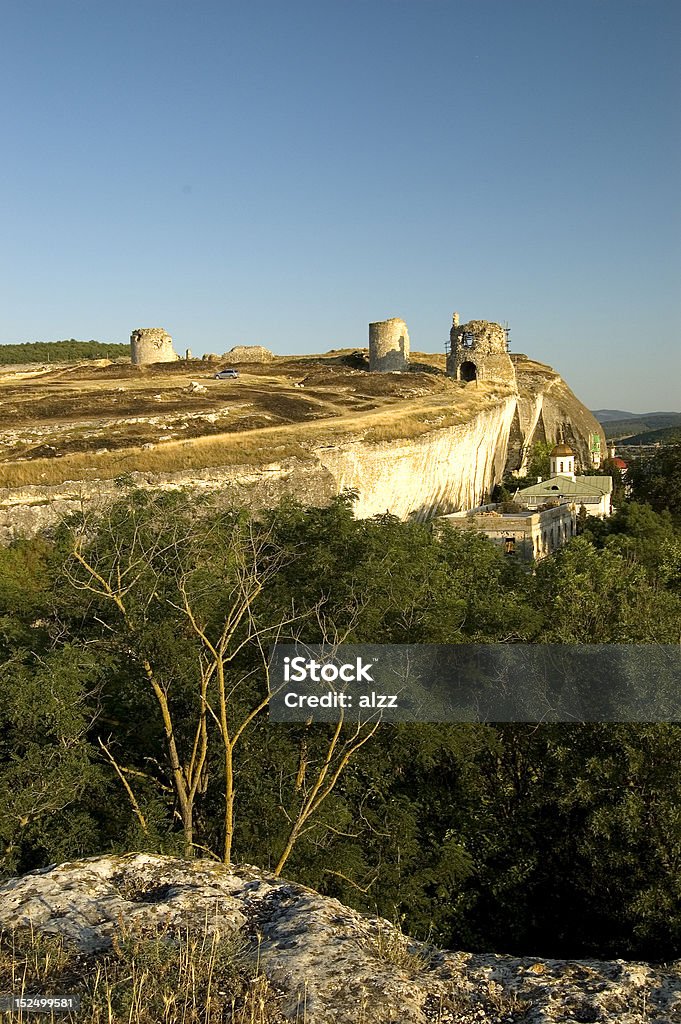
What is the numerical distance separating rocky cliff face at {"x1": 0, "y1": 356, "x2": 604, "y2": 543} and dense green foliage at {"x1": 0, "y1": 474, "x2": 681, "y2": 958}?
7.58 metres

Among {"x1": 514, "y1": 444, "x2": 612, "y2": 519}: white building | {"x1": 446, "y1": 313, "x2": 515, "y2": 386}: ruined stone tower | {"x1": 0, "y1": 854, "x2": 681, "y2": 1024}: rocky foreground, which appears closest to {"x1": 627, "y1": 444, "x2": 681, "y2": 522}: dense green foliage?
{"x1": 514, "y1": 444, "x2": 612, "y2": 519}: white building

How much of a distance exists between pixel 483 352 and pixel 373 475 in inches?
961

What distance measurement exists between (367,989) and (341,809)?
6745 mm

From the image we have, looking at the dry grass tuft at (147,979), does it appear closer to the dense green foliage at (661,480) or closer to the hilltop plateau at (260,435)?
the hilltop plateau at (260,435)

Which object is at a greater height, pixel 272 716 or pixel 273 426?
pixel 273 426

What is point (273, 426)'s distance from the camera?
31.8 meters

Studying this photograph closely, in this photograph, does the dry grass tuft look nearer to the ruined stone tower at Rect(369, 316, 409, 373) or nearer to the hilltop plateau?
the hilltop plateau

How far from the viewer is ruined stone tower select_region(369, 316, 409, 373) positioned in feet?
182

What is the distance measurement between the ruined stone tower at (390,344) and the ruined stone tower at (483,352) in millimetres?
4278

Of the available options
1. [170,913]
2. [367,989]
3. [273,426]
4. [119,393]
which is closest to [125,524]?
[170,913]

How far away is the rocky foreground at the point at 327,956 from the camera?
4184mm

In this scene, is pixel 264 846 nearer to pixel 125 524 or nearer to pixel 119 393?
pixel 125 524

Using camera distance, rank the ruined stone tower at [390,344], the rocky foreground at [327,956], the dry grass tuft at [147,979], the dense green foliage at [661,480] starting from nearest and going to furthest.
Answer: the dry grass tuft at [147,979]
the rocky foreground at [327,956]
the dense green foliage at [661,480]
the ruined stone tower at [390,344]

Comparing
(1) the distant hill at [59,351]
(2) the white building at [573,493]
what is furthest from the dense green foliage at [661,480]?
(1) the distant hill at [59,351]
